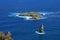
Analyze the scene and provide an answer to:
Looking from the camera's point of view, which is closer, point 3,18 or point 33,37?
point 33,37

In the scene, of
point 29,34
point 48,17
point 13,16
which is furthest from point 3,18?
point 29,34

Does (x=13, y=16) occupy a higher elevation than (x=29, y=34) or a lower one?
higher

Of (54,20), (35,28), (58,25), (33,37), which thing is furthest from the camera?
(54,20)

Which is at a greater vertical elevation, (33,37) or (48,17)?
(48,17)

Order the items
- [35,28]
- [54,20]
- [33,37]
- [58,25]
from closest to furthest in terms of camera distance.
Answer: [33,37], [35,28], [58,25], [54,20]

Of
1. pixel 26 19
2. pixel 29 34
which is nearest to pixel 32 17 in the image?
pixel 26 19

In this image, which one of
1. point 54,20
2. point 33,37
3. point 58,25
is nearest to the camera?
point 33,37

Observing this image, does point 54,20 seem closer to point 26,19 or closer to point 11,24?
point 26,19

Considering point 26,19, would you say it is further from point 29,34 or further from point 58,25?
point 29,34

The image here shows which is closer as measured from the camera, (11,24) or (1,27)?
(1,27)
